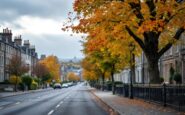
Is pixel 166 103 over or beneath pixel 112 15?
beneath

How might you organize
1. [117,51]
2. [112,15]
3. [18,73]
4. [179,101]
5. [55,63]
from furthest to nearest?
[55,63] → [18,73] → [117,51] → [112,15] → [179,101]

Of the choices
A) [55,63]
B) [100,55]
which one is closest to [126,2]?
[100,55]

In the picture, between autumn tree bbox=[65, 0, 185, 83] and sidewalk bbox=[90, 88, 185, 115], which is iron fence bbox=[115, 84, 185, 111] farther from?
autumn tree bbox=[65, 0, 185, 83]

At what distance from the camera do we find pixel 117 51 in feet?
126

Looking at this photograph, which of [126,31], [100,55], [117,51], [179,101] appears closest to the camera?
[179,101]

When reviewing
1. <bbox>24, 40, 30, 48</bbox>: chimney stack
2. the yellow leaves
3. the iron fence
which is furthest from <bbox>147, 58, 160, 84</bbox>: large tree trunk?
<bbox>24, 40, 30, 48</bbox>: chimney stack

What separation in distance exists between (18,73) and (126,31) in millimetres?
56168

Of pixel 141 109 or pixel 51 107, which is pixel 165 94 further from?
pixel 51 107

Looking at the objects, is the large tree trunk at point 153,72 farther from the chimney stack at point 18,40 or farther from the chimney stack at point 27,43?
the chimney stack at point 27,43

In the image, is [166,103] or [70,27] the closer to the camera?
[166,103]

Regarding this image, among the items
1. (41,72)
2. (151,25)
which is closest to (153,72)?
(151,25)

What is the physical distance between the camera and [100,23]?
28.8 m

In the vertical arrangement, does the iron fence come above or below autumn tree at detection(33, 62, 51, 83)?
below

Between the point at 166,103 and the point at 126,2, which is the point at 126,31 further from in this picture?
the point at 166,103
